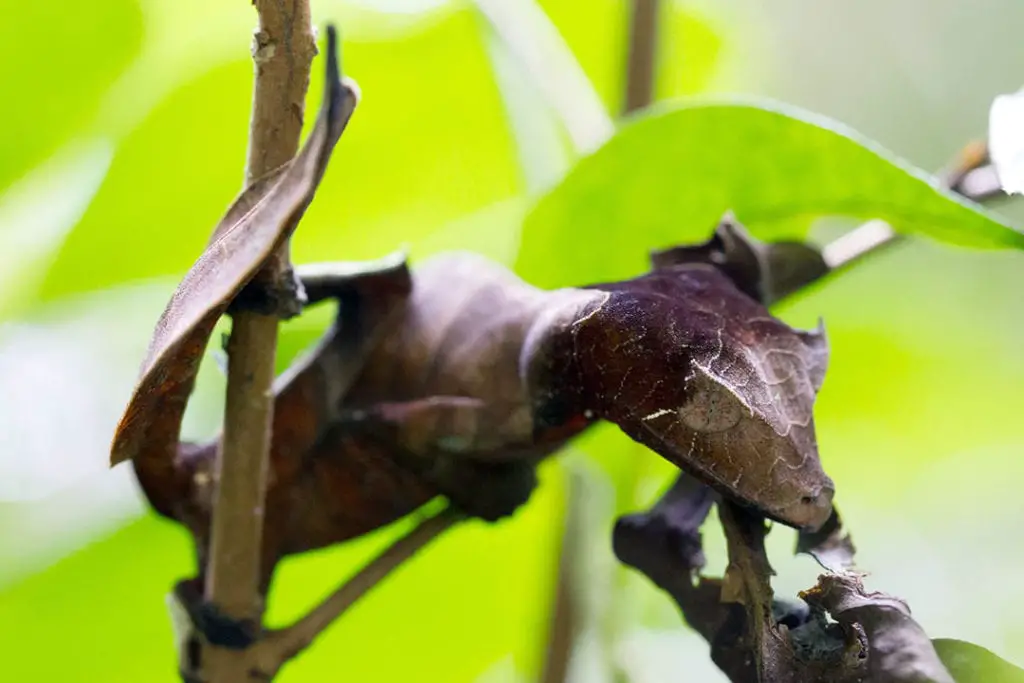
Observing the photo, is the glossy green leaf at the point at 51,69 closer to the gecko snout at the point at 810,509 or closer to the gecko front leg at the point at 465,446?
the gecko front leg at the point at 465,446

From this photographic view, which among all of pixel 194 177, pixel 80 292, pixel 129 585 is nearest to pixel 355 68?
pixel 194 177

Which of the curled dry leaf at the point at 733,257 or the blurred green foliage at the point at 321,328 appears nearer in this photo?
the curled dry leaf at the point at 733,257

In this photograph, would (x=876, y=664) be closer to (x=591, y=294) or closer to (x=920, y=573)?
(x=591, y=294)

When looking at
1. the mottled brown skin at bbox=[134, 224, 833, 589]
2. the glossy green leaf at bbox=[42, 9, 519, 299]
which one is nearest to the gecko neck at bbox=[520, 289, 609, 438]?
the mottled brown skin at bbox=[134, 224, 833, 589]

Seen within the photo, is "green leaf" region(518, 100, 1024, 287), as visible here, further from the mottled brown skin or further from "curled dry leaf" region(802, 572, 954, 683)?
"curled dry leaf" region(802, 572, 954, 683)

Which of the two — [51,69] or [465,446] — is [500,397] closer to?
[465,446]

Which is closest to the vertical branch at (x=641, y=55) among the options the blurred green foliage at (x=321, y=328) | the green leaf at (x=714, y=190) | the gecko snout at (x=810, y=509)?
the blurred green foliage at (x=321, y=328)
